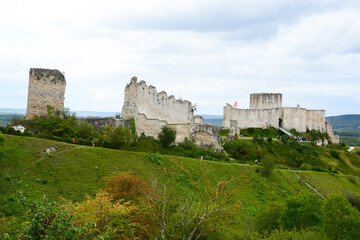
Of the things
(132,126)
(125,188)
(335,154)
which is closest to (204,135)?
(132,126)

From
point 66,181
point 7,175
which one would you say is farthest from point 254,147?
point 7,175

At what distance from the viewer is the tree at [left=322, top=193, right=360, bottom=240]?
19.4 m

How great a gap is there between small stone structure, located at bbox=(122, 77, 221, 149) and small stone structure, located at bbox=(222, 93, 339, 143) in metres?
14.0

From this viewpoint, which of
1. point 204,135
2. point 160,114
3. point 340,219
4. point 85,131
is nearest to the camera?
point 340,219

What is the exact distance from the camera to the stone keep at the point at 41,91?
105 ft

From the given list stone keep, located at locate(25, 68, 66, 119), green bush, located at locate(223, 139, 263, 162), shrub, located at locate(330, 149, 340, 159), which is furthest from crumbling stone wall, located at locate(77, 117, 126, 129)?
shrub, located at locate(330, 149, 340, 159)

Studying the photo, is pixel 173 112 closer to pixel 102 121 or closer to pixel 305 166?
pixel 102 121

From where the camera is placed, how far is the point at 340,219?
2000 centimetres

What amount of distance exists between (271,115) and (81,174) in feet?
148

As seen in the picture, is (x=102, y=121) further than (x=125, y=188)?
Yes

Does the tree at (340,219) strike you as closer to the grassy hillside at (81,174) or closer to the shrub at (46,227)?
the grassy hillside at (81,174)

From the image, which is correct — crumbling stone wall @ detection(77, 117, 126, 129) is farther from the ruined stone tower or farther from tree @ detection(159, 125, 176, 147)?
the ruined stone tower

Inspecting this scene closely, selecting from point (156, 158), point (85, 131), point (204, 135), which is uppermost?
point (85, 131)

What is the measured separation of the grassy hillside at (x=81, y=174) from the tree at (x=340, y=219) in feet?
15.0
